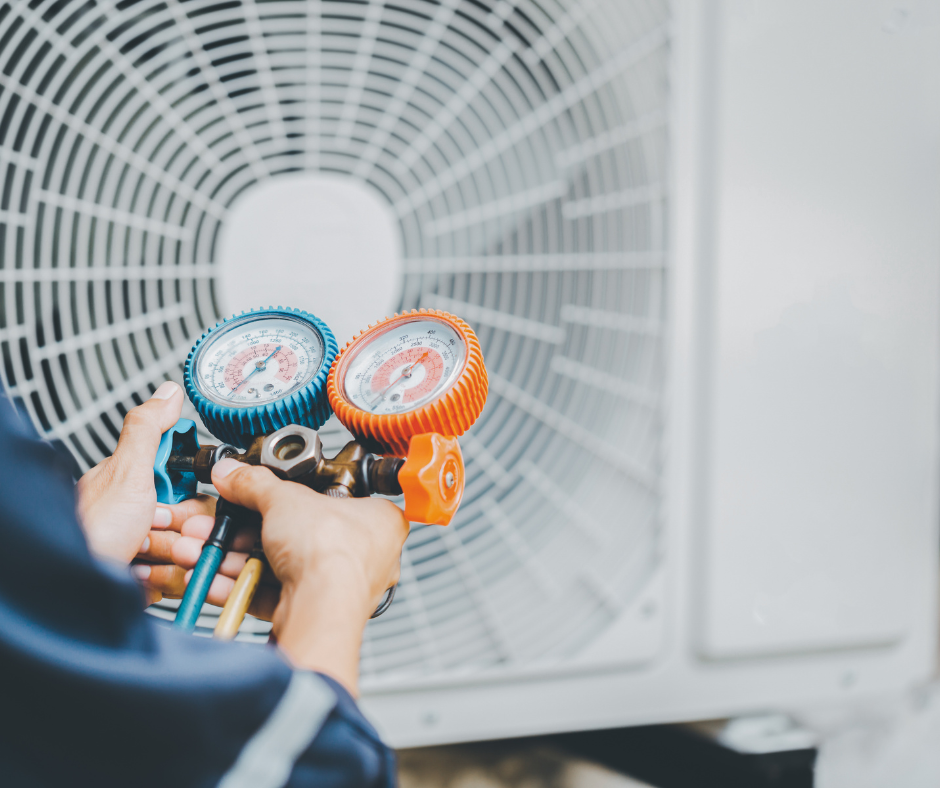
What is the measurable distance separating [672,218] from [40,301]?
0.63 metres

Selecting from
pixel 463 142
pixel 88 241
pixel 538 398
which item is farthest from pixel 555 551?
pixel 88 241

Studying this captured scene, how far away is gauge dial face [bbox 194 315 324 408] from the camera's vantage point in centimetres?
48

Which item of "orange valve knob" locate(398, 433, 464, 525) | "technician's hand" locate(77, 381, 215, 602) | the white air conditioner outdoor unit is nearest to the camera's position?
"orange valve knob" locate(398, 433, 464, 525)

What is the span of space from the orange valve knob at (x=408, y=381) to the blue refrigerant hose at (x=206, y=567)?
0.10m

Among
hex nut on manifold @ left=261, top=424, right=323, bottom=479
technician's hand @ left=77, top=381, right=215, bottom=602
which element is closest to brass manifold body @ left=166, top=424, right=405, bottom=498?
hex nut on manifold @ left=261, top=424, right=323, bottom=479

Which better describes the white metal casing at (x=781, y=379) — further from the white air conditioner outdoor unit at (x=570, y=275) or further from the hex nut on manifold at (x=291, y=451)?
the hex nut on manifold at (x=291, y=451)

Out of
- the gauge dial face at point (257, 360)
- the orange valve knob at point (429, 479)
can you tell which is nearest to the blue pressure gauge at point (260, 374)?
the gauge dial face at point (257, 360)

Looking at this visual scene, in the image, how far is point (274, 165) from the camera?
62 cm

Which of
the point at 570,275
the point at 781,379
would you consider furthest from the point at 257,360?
the point at 781,379

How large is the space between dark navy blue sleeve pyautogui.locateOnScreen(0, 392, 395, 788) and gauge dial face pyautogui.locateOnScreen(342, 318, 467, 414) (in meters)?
0.20

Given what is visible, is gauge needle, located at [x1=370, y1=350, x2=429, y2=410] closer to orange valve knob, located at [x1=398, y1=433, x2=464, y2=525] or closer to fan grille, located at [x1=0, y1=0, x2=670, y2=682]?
orange valve knob, located at [x1=398, y1=433, x2=464, y2=525]

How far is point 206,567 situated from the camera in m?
0.43

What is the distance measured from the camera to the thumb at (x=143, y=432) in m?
0.50

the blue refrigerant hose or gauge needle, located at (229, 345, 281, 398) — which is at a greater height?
gauge needle, located at (229, 345, 281, 398)
